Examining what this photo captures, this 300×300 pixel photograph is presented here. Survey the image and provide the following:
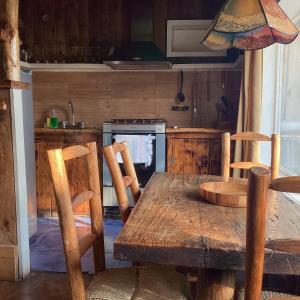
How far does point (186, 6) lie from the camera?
166 inches

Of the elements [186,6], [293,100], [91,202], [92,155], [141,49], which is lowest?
[91,202]

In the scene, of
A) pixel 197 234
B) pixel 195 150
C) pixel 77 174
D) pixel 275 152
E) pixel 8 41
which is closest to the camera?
pixel 197 234

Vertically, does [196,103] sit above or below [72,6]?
below

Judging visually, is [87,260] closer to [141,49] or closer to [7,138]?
[7,138]

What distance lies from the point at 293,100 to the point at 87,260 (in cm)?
206

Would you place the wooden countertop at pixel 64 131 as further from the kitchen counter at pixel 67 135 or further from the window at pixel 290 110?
the window at pixel 290 110

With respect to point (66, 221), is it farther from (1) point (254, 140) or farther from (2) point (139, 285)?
(1) point (254, 140)

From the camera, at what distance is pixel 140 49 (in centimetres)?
384

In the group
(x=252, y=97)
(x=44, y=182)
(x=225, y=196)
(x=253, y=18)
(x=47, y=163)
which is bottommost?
(x=44, y=182)

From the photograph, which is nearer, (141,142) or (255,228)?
(255,228)

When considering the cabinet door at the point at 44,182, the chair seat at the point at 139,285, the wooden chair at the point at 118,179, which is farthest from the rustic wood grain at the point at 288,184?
the cabinet door at the point at 44,182

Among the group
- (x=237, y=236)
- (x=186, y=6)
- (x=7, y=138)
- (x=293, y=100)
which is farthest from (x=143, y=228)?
(x=186, y=6)

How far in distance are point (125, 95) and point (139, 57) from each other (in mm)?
695

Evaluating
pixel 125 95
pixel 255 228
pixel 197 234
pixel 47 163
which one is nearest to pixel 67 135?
pixel 47 163
